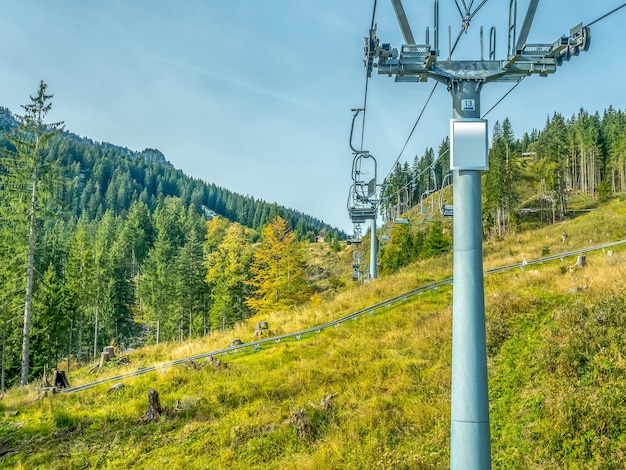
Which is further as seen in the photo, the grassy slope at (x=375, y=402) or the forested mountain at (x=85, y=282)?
the forested mountain at (x=85, y=282)

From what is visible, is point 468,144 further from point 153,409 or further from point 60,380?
point 60,380

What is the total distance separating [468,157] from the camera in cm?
511

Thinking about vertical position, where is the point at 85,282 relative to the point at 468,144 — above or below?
below

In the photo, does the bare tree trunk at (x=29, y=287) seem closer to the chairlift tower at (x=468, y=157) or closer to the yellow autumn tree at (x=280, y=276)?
the yellow autumn tree at (x=280, y=276)

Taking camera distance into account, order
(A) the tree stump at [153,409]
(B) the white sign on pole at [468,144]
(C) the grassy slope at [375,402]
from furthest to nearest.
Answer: (A) the tree stump at [153,409]
(C) the grassy slope at [375,402]
(B) the white sign on pole at [468,144]

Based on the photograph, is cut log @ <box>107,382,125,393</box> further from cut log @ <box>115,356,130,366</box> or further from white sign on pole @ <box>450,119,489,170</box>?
white sign on pole @ <box>450,119,489,170</box>

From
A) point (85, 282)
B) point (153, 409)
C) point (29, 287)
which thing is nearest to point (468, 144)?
point (153, 409)

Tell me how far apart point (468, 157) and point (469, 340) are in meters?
2.03

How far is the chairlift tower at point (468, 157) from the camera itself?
4.80 meters

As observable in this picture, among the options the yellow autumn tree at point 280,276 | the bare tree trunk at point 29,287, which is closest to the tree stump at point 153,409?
the bare tree trunk at point 29,287

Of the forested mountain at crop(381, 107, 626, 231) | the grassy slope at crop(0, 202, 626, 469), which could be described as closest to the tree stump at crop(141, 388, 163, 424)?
the grassy slope at crop(0, 202, 626, 469)

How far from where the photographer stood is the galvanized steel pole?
472 centimetres

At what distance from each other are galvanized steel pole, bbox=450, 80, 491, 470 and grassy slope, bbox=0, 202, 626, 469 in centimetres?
333

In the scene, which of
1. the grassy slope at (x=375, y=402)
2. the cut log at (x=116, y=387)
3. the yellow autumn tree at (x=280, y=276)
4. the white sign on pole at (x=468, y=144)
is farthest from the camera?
the yellow autumn tree at (x=280, y=276)
